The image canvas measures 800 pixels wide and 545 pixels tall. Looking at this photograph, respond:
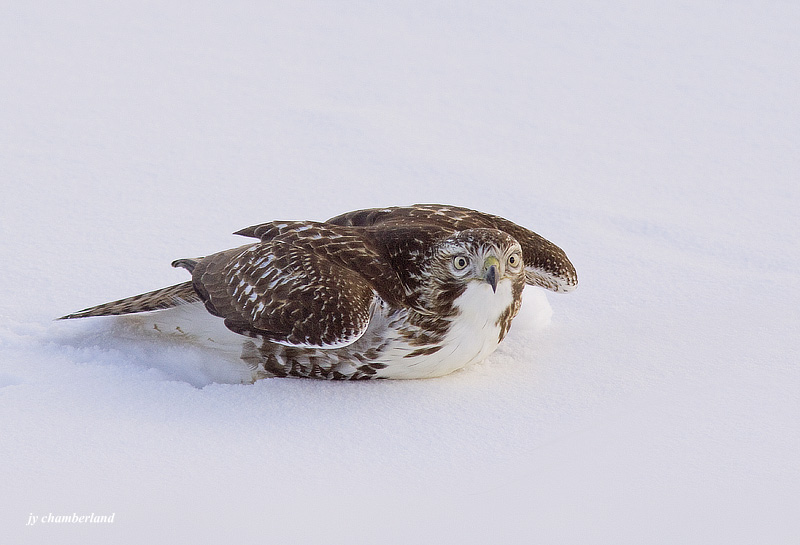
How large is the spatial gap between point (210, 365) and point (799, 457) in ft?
8.51

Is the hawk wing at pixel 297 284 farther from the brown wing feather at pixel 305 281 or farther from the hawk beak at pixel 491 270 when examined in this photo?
the hawk beak at pixel 491 270

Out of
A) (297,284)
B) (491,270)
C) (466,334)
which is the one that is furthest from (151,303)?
(491,270)

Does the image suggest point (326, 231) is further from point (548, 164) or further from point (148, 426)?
point (548, 164)

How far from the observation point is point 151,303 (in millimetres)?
5328

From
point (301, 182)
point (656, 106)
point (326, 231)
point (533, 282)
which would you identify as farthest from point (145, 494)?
point (656, 106)

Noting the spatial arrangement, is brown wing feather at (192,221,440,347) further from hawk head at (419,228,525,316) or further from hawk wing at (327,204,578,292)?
hawk wing at (327,204,578,292)

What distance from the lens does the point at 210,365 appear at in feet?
17.0

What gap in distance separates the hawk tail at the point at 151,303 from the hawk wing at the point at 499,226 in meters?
0.82

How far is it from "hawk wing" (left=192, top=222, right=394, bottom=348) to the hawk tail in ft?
0.36

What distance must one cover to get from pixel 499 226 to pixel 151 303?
1724 mm

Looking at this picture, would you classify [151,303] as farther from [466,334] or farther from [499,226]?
[499,226]

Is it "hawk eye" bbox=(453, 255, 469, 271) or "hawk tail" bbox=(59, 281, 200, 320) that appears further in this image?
"hawk tail" bbox=(59, 281, 200, 320)

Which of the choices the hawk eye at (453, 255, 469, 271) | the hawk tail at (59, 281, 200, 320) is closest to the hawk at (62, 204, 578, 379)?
the hawk eye at (453, 255, 469, 271)

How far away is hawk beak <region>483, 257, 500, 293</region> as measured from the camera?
4.72 m
